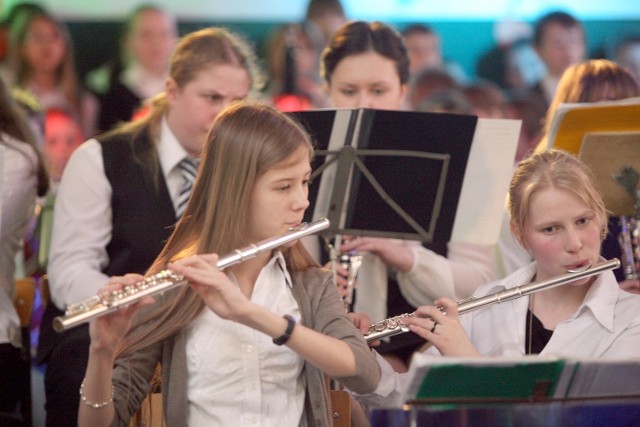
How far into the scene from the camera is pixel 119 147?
316cm

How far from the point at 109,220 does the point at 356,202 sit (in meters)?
0.72

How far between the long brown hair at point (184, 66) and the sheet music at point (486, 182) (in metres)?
0.77

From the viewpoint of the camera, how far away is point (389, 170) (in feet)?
9.64

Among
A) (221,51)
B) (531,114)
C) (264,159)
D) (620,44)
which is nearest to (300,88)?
(531,114)

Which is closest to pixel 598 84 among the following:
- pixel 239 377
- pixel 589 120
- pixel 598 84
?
pixel 598 84

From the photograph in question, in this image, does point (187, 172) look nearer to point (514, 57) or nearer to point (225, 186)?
point (225, 186)

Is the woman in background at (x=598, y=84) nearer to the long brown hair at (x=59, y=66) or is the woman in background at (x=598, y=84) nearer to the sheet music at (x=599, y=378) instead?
the sheet music at (x=599, y=378)

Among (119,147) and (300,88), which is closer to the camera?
(119,147)

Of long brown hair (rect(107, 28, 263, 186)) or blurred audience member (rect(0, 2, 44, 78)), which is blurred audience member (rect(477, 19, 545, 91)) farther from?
long brown hair (rect(107, 28, 263, 186))

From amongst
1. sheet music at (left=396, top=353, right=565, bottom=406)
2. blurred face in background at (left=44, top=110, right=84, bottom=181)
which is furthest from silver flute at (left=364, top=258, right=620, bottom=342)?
blurred face in background at (left=44, top=110, right=84, bottom=181)

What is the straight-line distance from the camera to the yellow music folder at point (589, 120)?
2.88 metres

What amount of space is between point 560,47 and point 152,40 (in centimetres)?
217

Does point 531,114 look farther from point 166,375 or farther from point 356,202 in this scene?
point 166,375

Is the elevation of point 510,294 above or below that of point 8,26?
below
